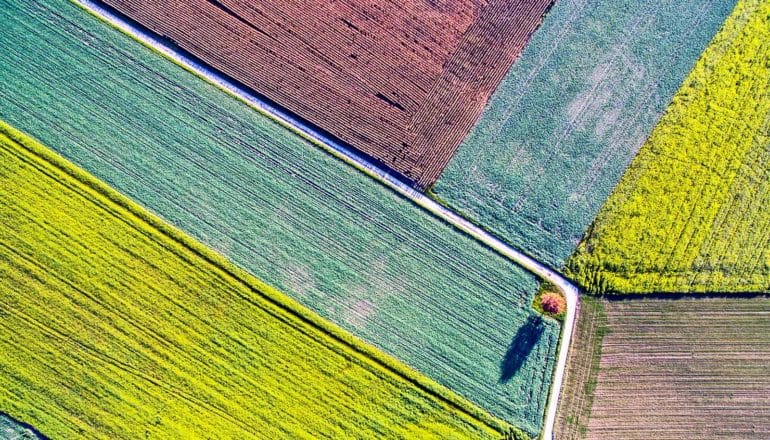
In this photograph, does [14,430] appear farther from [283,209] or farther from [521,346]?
[521,346]

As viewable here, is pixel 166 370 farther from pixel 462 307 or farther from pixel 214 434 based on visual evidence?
pixel 462 307

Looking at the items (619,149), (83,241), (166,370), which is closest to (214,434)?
(166,370)

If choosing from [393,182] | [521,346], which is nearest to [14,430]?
[393,182]

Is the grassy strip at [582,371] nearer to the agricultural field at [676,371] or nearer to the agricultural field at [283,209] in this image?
the agricultural field at [676,371]

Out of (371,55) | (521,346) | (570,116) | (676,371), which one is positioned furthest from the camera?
(371,55)

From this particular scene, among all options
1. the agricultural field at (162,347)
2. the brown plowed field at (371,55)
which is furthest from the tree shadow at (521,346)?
the brown plowed field at (371,55)

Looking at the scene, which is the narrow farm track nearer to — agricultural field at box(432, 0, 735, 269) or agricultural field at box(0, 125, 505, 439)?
agricultural field at box(432, 0, 735, 269)
